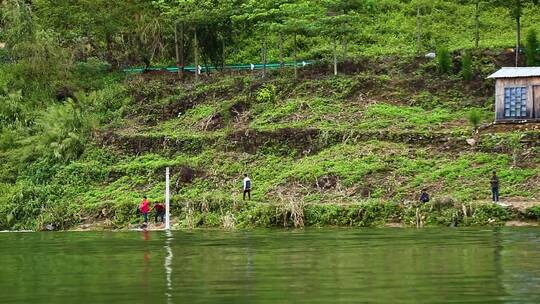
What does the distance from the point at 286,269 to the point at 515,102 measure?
27.1 meters

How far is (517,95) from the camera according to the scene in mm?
43844

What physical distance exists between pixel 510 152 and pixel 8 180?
2370cm

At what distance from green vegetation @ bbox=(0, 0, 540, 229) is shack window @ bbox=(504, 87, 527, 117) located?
1417mm

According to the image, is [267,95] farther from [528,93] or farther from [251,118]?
[528,93]

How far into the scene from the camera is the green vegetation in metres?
39.0

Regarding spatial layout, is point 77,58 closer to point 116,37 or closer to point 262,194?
point 116,37

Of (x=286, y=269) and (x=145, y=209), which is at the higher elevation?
(x=286, y=269)

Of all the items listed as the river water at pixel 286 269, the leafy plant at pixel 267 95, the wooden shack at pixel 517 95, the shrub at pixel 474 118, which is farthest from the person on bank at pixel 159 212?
the wooden shack at pixel 517 95

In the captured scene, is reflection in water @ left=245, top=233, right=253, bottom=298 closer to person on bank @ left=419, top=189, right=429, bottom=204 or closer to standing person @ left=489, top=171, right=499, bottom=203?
person on bank @ left=419, top=189, right=429, bottom=204

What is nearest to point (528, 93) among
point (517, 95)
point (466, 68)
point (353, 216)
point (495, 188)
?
point (517, 95)

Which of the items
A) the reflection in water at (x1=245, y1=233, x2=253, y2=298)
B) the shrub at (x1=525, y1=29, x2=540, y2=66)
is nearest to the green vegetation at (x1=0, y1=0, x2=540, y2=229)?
the shrub at (x1=525, y1=29, x2=540, y2=66)

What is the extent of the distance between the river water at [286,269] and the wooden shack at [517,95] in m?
14.0

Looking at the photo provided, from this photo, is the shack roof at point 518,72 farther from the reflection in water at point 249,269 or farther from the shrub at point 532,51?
the reflection in water at point 249,269

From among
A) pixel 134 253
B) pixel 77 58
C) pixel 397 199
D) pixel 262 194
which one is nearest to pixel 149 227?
pixel 262 194
